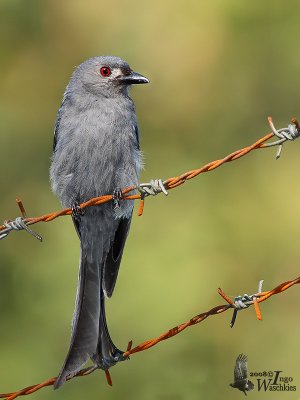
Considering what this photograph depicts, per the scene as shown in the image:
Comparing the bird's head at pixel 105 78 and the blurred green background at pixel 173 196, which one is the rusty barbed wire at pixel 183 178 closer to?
the bird's head at pixel 105 78

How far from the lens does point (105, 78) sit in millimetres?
8547

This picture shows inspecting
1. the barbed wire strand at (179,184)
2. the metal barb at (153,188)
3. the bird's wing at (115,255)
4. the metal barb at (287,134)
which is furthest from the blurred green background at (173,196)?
the metal barb at (287,134)

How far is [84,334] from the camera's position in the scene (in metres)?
6.93

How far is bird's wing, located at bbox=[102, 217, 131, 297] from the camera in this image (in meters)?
7.88

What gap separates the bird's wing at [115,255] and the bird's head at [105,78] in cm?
106

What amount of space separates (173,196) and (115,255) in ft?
15.8

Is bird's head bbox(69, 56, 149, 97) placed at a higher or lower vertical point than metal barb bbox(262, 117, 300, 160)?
higher

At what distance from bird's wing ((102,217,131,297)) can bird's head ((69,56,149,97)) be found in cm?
106

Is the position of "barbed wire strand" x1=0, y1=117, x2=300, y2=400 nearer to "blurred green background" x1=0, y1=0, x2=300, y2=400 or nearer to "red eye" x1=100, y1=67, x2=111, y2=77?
"red eye" x1=100, y1=67, x2=111, y2=77

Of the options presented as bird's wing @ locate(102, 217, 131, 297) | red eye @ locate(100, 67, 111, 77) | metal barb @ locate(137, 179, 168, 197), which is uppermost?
red eye @ locate(100, 67, 111, 77)

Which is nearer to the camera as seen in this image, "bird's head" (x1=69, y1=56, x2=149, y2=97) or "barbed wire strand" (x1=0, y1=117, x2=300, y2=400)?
"barbed wire strand" (x1=0, y1=117, x2=300, y2=400)

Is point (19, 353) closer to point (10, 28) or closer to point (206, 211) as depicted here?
point (206, 211)

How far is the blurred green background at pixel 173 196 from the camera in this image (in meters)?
11.0

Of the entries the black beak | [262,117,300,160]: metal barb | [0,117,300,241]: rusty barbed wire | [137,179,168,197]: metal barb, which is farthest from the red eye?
[262,117,300,160]: metal barb
